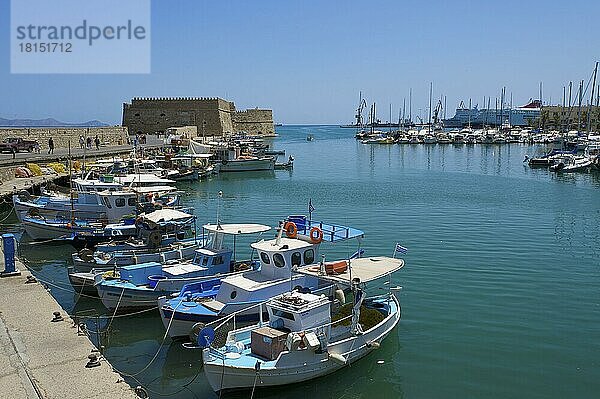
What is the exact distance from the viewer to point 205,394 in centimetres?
1266

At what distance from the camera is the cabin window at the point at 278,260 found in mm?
15953

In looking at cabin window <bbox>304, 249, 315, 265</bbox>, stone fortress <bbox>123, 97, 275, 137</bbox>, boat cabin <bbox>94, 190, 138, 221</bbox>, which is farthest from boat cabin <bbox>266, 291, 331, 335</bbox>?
stone fortress <bbox>123, 97, 275, 137</bbox>

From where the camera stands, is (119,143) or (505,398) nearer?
(505,398)

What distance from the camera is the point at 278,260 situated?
1600 cm

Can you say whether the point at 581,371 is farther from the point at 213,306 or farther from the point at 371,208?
the point at 371,208

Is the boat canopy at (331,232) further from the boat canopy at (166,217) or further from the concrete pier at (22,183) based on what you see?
the concrete pier at (22,183)

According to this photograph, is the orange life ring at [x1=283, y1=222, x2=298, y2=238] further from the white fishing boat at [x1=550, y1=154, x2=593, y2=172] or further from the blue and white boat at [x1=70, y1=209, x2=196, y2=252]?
the white fishing boat at [x1=550, y1=154, x2=593, y2=172]

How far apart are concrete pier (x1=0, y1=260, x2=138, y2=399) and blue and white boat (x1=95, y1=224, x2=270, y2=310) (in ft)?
7.89

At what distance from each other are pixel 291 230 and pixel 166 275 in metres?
3.91

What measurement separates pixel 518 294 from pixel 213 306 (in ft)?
32.3

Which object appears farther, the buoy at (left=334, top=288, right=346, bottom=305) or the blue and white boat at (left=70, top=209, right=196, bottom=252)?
the blue and white boat at (left=70, top=209, right=196, bottom=252)

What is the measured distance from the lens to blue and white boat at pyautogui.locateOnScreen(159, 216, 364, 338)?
1473 centimetres

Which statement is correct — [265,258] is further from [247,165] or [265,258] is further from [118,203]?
[247,165]

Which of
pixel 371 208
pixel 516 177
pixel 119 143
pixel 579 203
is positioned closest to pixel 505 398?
pixel 371 208
